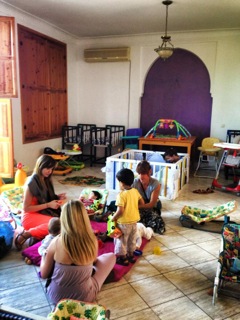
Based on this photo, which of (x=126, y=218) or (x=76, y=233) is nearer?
(x=76, y=233)

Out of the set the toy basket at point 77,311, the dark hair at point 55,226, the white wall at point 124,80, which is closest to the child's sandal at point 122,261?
the dark hair at point 55,226

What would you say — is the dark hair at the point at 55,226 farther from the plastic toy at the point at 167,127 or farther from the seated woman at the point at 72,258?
the plastic toy at the point at 167,127

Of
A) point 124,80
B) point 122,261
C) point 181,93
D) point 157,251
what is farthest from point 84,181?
point 181,93

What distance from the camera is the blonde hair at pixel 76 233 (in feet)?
5.56

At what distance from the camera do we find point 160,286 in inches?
89.5

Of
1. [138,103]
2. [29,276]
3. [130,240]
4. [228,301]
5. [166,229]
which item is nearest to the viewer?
[228,301]

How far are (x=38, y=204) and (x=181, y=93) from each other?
4930 mm

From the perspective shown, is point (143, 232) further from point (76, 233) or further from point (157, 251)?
point (76, 233)

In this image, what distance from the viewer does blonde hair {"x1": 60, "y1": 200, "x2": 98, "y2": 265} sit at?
1.70m

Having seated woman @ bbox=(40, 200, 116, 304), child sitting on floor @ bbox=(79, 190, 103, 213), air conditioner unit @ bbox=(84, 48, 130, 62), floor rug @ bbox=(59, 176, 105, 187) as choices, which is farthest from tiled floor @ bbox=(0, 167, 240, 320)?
air conditioner unit @ bbox=(84, 48, 130, 62)

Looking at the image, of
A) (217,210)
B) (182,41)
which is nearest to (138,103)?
(182,41)

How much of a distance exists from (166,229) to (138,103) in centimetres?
439

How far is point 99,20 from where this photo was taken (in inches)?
227

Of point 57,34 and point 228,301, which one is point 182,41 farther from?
point 228,301
